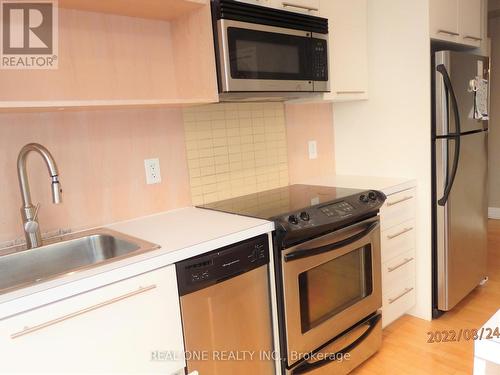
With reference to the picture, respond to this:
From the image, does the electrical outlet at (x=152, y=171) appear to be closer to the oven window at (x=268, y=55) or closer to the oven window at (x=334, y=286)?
the oven window at (x=268, y=55)

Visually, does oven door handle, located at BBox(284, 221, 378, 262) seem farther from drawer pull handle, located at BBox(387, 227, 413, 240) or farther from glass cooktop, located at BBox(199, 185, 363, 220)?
drawer pull handle, located at BBox(387, 227, 413, 240)

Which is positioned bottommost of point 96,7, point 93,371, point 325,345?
point 325,345

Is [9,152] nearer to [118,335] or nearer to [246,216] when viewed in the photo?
[118,335]

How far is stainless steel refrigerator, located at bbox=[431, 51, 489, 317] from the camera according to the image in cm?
217

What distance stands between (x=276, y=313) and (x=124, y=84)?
1.18 meters

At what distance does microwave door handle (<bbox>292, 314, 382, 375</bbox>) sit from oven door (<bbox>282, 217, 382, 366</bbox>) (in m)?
0.06

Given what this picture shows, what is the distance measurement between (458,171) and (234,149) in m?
1.34

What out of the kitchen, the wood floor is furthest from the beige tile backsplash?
the wood floor

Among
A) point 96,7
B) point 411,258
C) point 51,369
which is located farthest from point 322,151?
point 51,369

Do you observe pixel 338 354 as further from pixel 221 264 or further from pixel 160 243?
pixel 160 243

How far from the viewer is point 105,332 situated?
1.14 metres

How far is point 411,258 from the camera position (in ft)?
7.79

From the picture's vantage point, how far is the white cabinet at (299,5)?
1829mm

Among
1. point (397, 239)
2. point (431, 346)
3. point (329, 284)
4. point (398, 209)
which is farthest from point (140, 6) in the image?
point (431, 346)
